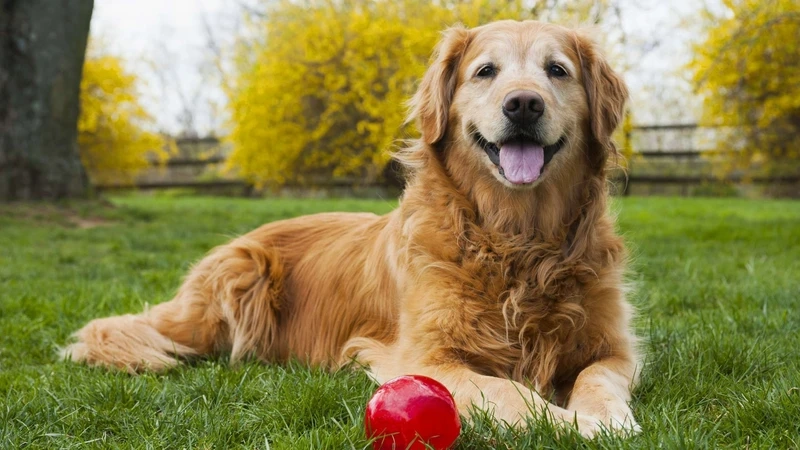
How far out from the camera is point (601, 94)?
10.9 feet

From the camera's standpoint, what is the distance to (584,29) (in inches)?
140

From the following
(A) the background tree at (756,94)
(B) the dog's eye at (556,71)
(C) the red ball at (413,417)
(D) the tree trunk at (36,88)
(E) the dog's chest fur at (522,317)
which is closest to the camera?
(C) the red ball at (413,417)

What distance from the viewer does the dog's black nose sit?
2.88m

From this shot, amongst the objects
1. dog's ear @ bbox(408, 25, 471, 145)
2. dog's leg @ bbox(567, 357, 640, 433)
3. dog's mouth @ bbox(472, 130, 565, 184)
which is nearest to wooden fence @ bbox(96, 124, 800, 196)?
dog's ear @ bbox(408, 25, 471, 145)

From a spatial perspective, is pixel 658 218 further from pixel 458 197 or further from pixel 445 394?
pixel 445 394

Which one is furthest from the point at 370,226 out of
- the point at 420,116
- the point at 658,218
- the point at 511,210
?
the point at 658,218

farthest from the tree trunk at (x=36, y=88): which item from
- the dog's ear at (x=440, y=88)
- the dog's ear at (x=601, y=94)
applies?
the dog's ear at (x=601, y=94)

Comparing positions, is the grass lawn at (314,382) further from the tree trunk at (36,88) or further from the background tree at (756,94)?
the background tree at (756,94)

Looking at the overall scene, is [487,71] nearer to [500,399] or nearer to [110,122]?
[500,399]

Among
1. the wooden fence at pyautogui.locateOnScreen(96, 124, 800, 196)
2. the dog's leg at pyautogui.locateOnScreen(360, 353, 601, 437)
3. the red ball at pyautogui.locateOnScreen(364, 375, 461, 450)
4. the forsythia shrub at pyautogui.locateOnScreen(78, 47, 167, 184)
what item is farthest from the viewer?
the forsythia shrub at pyautogui.locateOnScreen(78, 47, 167, 184)

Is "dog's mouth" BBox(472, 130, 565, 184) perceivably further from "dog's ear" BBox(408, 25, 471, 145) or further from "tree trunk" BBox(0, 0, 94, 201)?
"tree trunk" BBox(0, 0, 94, 201)

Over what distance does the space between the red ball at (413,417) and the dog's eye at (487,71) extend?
160 cm

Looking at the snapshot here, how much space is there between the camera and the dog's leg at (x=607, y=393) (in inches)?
91.8

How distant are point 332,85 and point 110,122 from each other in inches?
249
